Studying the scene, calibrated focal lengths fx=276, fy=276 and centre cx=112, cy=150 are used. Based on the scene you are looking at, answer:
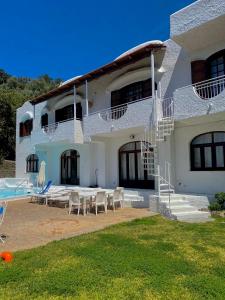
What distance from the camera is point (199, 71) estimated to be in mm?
14055

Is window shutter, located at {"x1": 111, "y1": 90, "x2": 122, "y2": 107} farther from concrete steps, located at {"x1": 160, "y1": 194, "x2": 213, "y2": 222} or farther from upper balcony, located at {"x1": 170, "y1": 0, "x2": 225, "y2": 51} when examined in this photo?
concrete steps, located at {"x1": 160, "y1": 194, "x2": 213, "y2": 222}

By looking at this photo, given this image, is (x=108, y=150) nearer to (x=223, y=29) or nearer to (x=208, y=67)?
(x=208, y=67)

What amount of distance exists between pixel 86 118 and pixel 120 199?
681cm

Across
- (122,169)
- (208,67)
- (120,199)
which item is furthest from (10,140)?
(208,67)

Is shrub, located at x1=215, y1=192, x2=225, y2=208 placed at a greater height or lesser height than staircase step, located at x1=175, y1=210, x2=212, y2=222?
greater

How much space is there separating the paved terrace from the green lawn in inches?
35.5

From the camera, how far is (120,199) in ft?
46.8

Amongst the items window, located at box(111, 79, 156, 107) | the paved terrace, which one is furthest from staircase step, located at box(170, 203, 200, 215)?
window, located at box(111, 79, 156, 107)

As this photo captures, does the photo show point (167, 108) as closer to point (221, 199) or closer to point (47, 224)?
point (221, 199)

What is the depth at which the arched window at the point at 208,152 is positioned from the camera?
13531 millimetres

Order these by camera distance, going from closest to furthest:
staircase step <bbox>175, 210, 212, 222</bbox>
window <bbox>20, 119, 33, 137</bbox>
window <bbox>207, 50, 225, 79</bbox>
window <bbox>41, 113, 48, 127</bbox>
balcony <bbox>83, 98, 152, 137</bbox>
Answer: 1. staircase step <bbox>175, 210, 212, 222</bbox>
2. window <bbox>207, 50, 225, 79</bbox>
3. balcony <bbox>83, 98, 152, 137</bbox>
4. window <bbox>41, 113, 48, 127</bbox>
5. window <bbox>20, 119, 33, 137</bbox>

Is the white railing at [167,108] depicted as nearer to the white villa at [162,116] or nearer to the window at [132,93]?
the white villa at [162,116]

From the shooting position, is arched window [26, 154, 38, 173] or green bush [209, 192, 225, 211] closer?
green bush [209, 192, 225, 211]

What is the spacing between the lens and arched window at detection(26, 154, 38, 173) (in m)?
27.9
